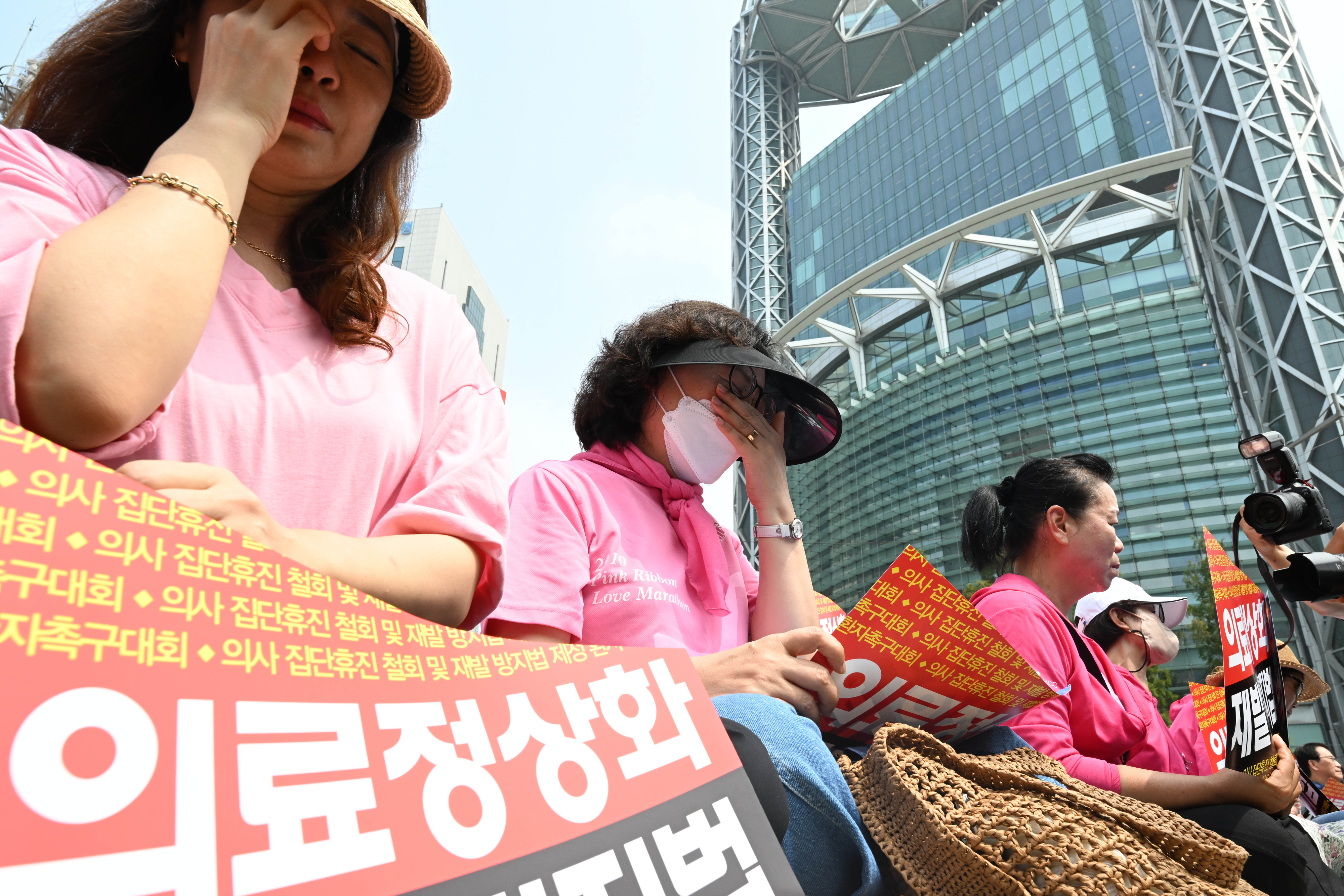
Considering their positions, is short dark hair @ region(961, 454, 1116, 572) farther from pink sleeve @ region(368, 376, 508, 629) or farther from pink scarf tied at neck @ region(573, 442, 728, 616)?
pink sleeve @ region(368, 376, 508, 629)

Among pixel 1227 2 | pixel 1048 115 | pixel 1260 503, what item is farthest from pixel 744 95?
pixel 1260 503

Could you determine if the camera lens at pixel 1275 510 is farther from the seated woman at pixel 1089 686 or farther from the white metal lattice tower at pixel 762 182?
the white metal lattice tower at pixel 762 182

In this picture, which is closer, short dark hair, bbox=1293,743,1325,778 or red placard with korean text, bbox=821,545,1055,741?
red placard with korean text, bbox=821,545,1055,741

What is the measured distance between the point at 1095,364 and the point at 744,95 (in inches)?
934

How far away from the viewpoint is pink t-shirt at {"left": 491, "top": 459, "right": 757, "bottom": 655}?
126 centimetres

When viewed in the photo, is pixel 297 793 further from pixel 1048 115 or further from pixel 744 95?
pixel 744 95

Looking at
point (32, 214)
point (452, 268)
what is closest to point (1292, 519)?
point (32, 214)

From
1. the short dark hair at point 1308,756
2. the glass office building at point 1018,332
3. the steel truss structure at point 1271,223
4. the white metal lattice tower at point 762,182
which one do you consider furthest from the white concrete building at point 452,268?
the short dark hair at point 1308,756

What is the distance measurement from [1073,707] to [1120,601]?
2.18 meters

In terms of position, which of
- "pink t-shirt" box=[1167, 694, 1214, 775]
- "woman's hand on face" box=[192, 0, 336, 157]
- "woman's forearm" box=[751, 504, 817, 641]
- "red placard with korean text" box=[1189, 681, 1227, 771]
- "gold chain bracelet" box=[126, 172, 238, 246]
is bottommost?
"pink t-shirt" box=[1167, 694, 1214, 775]

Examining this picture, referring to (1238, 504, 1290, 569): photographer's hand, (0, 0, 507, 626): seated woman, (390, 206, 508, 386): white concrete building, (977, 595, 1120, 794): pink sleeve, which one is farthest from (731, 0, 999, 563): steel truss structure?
(0, 0, 507, 626): seated woman

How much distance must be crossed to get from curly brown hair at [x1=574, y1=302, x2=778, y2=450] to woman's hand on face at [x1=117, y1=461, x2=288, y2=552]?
1177 mm

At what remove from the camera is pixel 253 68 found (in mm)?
784

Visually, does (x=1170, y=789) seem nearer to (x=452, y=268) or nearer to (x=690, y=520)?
(x=690, y=520)
